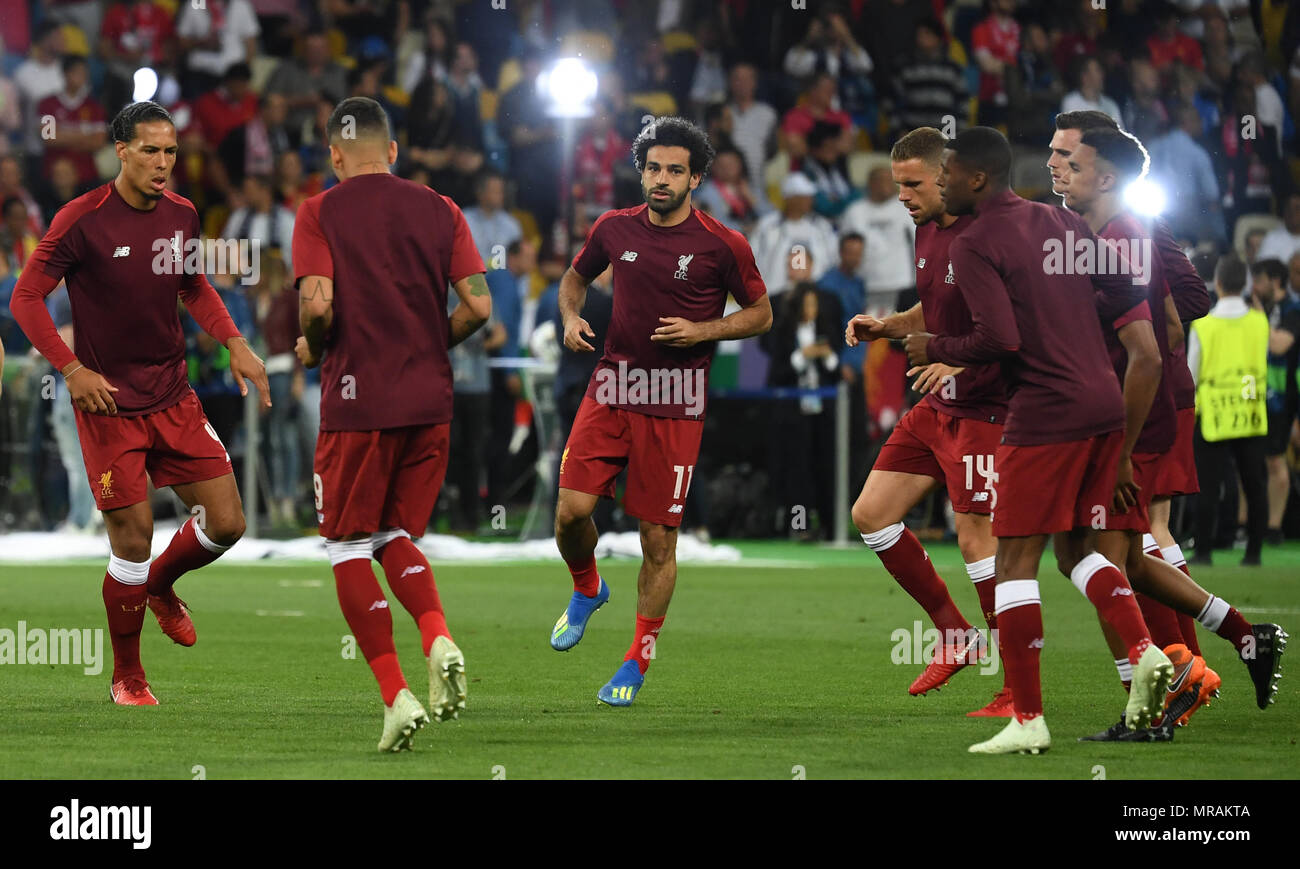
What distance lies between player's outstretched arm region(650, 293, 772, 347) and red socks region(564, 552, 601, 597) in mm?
1146

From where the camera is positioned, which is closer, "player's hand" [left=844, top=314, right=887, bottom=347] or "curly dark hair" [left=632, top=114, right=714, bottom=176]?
"player's hand" [left=844, top=314, right=887, bottom=347]

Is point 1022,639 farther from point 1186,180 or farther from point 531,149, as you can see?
point 531,149

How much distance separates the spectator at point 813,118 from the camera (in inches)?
891

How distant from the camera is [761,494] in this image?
1973 centimetres

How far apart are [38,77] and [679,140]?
15646 millimetres

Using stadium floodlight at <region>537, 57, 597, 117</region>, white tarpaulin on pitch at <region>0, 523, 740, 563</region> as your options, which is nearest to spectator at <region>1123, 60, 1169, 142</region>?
stadium floodlight at <region>537, 57, 597, 117</region>

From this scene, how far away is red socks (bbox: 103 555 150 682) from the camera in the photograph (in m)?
8.95

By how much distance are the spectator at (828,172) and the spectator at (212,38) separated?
21.6 ft

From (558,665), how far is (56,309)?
366 inches

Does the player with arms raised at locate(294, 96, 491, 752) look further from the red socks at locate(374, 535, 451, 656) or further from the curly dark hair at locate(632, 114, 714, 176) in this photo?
the curly dark hair at locate(632, 114, 714, 176)

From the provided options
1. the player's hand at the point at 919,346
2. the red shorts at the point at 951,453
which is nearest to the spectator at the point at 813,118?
the red shorts at the point at 951,453

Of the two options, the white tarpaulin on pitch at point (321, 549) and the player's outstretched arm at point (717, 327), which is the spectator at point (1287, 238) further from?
the player's outstretched arm at point (717, 327)

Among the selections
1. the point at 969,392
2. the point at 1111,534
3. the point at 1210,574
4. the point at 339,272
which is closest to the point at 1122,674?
the point at 1111,534

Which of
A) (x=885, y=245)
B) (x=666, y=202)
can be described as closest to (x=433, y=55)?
(x=885, y=245)
